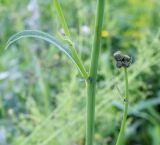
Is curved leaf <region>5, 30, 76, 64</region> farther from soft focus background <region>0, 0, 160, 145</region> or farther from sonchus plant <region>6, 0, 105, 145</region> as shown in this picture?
soft focus background <region>0, 0, 160, 145</region>

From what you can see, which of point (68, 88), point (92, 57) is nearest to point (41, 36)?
→ point (92, 57)

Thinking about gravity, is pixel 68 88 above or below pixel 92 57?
above

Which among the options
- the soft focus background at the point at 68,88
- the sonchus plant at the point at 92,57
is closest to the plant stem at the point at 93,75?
the sonchus plant at the point at 92,57

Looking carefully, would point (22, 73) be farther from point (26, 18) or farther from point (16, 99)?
point (26, 18)

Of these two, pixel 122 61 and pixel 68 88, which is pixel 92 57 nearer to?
pixel 122 61

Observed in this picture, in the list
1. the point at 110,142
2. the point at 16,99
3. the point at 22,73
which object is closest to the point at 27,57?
the point at 22,73

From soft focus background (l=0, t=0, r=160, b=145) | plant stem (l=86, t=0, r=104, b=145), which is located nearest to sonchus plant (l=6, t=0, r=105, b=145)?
plant stem (l=86, t=0, r=104, b=145)

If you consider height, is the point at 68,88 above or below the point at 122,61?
above

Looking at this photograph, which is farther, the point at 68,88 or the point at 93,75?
the point at 68,88

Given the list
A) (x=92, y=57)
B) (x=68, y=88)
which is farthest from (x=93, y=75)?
(x=68, y=88)
